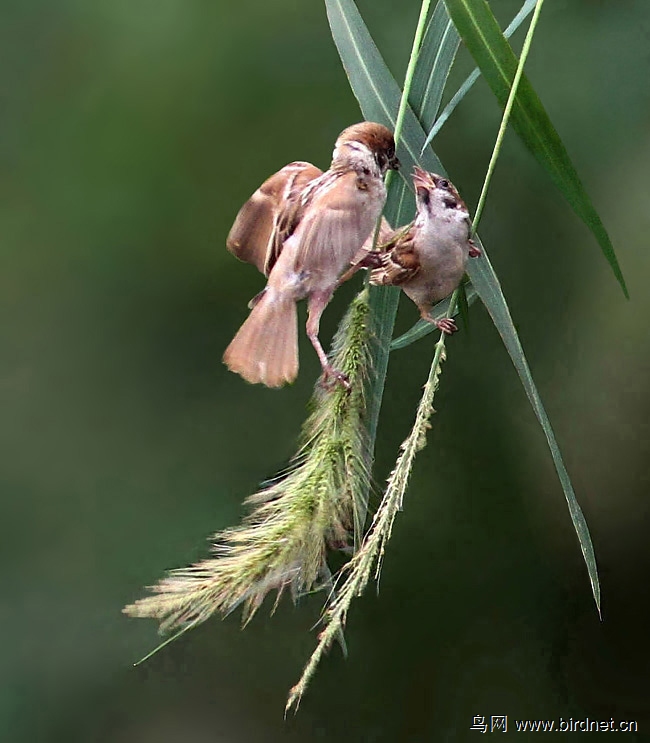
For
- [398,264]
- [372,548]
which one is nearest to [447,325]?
[398,264]

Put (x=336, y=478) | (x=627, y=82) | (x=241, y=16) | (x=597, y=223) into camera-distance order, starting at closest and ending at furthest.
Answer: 1. (x=336, y=478)
2. (x=597, y=223)
3. (x=627, y=82)
4. (x=241, y=16)

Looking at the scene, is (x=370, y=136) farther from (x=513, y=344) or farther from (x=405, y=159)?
(x=513, y=344)

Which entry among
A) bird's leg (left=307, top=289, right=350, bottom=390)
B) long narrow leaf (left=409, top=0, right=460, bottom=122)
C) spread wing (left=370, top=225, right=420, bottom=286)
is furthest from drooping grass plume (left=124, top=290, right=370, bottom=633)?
long narrow leaf (left=409, top=0, right=460, bottom=122)

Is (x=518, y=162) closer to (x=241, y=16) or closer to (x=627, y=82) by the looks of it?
(x=627, y=82)

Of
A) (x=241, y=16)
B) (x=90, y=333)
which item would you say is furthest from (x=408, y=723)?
(x=241, y=16)

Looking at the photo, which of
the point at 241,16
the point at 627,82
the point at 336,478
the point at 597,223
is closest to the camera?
the point at 336,478

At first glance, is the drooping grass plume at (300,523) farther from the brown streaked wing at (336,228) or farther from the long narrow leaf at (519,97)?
the long narrow leaf at (519,97)

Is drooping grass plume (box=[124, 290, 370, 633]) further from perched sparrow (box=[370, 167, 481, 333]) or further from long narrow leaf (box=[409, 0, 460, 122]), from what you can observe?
long narrow leaf (box=[409, 0, 460, 122])

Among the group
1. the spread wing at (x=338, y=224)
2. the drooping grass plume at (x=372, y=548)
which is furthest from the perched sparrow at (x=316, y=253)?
the drooping grass plume at (x=372, y=548)
